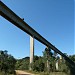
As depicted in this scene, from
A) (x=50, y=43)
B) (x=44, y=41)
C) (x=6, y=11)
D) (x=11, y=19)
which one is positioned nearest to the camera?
(x=6, y=11)

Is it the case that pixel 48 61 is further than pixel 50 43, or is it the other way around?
→ pixel 48 61

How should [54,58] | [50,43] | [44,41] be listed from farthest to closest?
[54,58]
[50,43]
[44,41]

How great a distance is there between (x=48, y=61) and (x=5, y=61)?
3115cm

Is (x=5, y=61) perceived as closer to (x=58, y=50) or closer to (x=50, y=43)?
(x=50, y=43)

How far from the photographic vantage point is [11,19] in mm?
28703

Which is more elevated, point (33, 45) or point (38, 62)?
point (33, 45)

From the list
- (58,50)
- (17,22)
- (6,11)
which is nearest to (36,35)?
(17,22)

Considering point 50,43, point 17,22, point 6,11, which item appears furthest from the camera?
point 50,43

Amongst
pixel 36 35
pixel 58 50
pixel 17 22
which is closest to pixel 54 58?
pixel 58 50

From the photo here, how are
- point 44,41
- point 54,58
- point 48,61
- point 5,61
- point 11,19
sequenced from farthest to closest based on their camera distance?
1. point 54,58
2. point 48,61
3. point 44,41
4. point 5,61
5. point 11,19

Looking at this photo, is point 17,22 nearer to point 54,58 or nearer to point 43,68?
point 43,68

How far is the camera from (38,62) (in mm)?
69000

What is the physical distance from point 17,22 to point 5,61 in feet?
38.6

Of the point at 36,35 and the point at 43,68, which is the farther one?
the point at 43,68
